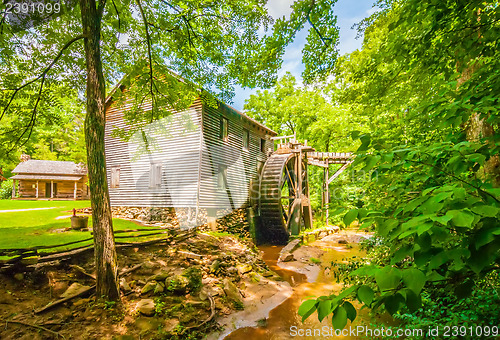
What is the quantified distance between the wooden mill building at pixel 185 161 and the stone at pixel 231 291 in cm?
487

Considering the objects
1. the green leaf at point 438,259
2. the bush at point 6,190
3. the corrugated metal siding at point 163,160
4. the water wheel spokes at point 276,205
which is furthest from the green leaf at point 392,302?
the bush at point 6,190

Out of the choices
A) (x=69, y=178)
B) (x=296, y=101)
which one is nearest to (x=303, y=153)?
(x=296, y=101)

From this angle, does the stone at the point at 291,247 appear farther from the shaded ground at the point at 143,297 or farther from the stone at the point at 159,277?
the stone at the point at 159,277

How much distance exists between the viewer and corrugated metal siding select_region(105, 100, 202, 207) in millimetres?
11055

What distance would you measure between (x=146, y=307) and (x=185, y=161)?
24.7ft

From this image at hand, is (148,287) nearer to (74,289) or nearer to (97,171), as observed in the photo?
(74,289)

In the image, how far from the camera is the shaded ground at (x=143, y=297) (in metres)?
3.72

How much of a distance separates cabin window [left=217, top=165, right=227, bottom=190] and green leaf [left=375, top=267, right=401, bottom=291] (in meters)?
11.3

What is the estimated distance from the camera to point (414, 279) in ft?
3.07

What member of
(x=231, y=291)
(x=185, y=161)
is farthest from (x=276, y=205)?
(x=231, y=291)

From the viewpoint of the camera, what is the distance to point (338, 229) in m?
16.6

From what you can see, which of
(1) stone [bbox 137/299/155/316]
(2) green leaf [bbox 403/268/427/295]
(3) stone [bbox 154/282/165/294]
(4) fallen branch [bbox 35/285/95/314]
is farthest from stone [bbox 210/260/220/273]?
(2) green leaf [bbox 403/268/427/295]

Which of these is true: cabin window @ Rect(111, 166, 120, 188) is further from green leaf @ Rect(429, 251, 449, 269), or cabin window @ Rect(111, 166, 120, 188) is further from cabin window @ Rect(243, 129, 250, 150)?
green leaf @ Rect(429, 251, 449, 269)

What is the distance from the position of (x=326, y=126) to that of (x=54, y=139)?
3005cm
